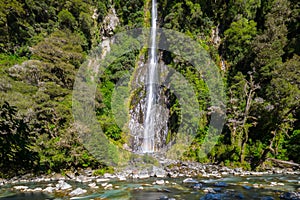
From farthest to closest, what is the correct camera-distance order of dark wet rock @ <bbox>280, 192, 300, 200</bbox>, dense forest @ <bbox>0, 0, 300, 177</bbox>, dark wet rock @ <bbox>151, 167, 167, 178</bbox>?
dense forest @ <bbox>0, 0, 300, 177</bbox> < dark wet rock @ <bbox>151, 167, 167, 178</bbox> < dark wet rock @ <bbox>280, 192, 300, 200</bbox>

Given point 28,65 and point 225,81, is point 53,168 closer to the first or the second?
point 28,65

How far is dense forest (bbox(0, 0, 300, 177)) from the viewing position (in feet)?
40.9

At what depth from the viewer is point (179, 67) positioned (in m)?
19.7

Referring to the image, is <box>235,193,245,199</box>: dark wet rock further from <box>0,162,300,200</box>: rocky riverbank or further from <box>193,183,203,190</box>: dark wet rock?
<box>193,183,203,190</box>: dark wet rock

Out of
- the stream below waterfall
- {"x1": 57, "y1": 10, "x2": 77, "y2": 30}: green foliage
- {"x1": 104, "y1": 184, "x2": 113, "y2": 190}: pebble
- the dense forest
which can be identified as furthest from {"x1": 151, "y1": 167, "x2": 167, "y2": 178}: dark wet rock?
{"x1": 57, "y1": 10, "x2": 77, "y2": 30}: green foliage

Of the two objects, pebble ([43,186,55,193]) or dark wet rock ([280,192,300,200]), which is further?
pebble ([43,186,55,193])

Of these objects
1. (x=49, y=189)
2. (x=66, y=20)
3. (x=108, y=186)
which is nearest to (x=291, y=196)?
(x=108, y=186)

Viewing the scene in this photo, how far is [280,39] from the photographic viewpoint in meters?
17.0

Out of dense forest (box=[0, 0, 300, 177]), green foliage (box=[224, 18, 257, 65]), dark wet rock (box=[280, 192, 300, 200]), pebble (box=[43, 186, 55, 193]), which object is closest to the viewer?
dark wet rock (box=[280, 192, 300, 200])

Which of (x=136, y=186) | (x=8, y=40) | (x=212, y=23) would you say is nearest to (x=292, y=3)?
(x=212, y=23)

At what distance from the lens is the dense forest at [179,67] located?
12.5 meters

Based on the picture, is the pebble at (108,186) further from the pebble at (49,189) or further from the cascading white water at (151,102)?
the cascading white water at (151,102)

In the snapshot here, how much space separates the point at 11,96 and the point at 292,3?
871 inches

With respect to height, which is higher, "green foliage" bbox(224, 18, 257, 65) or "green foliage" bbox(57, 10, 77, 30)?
"green foliage" bbox(57, 10, 77, 30)
